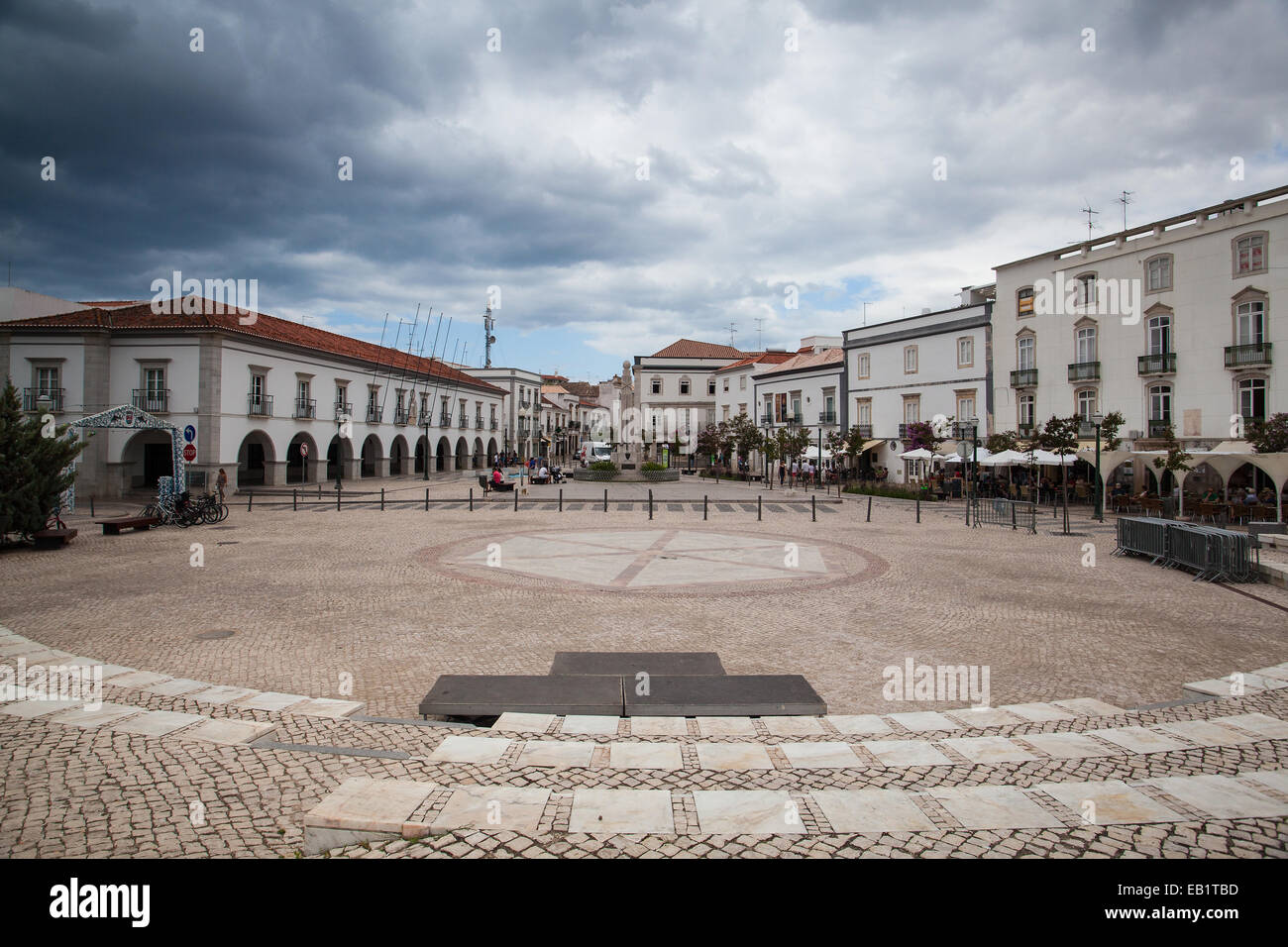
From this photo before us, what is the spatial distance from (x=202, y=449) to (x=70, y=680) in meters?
30.0

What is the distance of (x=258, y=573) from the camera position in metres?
11.9

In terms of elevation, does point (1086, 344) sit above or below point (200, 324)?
below

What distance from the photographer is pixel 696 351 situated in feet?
240

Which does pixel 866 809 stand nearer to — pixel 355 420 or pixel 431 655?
pixel 431 655

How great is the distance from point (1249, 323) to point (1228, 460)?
687 cm

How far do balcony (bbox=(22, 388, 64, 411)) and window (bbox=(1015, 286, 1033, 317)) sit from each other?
47080mm

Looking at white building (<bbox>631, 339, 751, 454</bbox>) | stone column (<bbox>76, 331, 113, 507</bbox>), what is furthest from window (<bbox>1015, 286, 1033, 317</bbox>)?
stone column (<bbox>76, 331, 113, 507</bbox>)

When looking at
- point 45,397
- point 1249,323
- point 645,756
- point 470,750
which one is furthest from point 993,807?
point 45,397

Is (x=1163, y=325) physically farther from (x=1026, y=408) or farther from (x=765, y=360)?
(x=765, y=360)

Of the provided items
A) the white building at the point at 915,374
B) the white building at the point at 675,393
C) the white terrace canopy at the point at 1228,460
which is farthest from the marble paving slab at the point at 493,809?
the white building at the point at 675,393

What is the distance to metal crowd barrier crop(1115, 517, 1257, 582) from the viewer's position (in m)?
11.9

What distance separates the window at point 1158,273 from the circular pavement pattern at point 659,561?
2201 centimetres

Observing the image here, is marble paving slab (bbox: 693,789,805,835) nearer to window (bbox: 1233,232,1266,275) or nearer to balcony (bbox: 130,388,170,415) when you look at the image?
window (bbox: 1233,232,1266,275)
